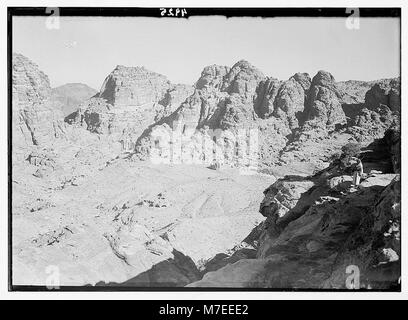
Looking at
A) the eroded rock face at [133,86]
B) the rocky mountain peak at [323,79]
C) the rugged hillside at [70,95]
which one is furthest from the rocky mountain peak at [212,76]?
the rugged hillside at [70,95]

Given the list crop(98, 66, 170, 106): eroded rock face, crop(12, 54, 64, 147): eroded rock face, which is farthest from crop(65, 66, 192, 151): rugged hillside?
crop(12, 54, 64, 147): eroded rock face

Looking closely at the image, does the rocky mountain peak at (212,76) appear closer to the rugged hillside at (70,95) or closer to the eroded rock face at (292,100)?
the eroded rock face at (292,100)

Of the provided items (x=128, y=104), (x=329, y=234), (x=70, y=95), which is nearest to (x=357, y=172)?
(x=329, y=234)

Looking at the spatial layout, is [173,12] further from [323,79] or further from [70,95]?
[323,79]

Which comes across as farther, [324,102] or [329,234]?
[324,102]
